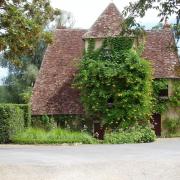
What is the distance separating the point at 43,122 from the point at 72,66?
5.68m

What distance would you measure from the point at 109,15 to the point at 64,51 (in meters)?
4.99

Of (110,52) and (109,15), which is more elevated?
(109,15)

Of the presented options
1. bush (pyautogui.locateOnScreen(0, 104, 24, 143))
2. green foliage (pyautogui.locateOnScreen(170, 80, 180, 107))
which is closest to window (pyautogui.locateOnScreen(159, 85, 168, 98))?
green foliage (pyautogui.locateOnScreen(170, 80, 180, 107))

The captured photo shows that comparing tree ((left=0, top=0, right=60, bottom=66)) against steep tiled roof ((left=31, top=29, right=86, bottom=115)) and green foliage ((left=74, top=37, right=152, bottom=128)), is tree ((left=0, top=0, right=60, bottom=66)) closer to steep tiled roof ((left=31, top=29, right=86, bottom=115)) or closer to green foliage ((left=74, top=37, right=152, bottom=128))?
green foliage ((left=74, top=37, right=152, bottom=128))

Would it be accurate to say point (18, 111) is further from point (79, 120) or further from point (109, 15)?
point (109, 15)

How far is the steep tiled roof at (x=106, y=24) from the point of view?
3828 cm

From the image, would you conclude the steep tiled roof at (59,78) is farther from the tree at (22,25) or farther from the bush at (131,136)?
the tree at (22,25)

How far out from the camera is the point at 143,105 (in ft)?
115

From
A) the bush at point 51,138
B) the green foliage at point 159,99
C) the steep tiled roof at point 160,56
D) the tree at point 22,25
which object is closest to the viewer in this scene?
the tree at point 22,25

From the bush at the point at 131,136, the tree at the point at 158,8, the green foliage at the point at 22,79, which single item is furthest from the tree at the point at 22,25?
the green foliage at the point at 22,79

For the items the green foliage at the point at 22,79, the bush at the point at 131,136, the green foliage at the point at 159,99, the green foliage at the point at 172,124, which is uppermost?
the green foliage at the point at 22,79

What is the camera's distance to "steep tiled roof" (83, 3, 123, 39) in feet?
126

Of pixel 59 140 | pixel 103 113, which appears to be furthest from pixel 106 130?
pixel 59 140

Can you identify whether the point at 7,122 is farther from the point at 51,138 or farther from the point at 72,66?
the point at 72,66
